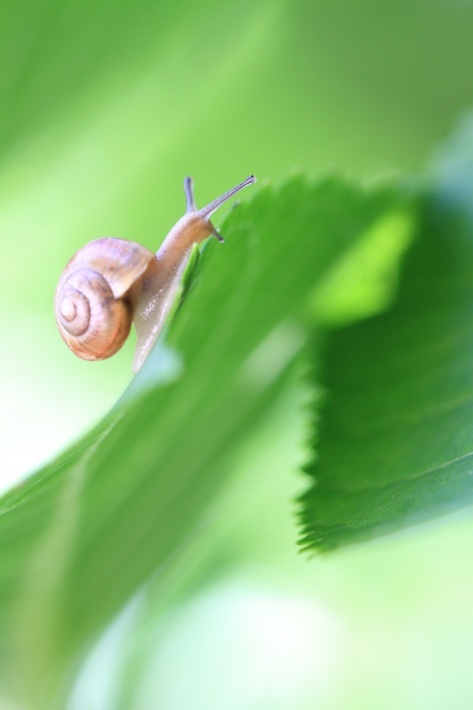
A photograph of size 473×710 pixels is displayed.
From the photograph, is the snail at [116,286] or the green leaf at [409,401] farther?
the snail at [116,286]

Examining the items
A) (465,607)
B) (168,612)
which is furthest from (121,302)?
(465,607)

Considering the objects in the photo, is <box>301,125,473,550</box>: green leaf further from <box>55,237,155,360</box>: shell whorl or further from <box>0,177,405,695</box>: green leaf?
<box>55,237,155,360</box>: shell whorl

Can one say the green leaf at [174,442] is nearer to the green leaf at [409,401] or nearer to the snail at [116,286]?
the green leaf at [409,401]

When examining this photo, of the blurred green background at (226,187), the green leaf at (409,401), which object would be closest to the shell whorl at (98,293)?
the blurred green background at (226,187)

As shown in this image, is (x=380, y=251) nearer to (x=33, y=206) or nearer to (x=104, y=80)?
(x=104, y=80)

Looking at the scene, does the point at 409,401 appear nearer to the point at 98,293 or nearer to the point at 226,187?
the point at 98,293

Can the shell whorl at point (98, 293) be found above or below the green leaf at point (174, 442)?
above
